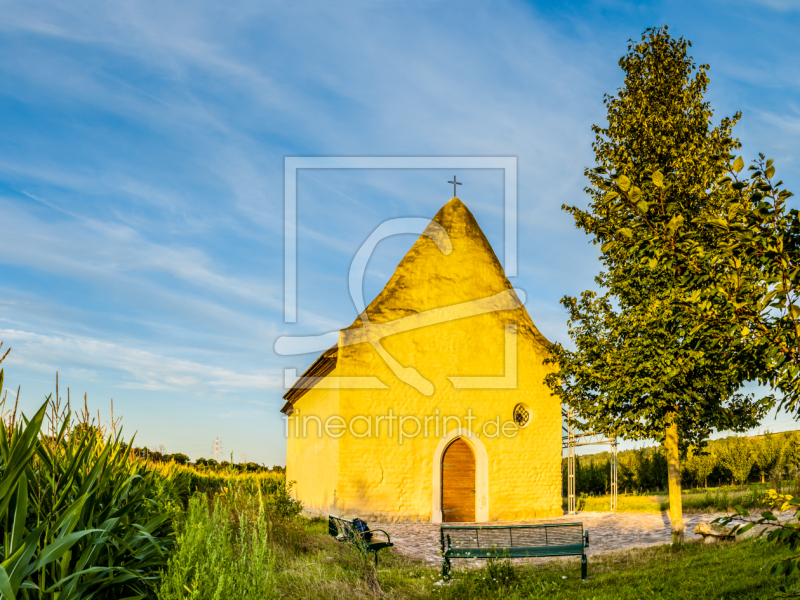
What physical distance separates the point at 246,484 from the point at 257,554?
27.3 feet

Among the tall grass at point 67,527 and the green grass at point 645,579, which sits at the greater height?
the tall grass at point 67,527

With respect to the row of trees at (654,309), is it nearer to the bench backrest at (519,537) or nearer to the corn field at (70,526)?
the bench backrest at (519,537)

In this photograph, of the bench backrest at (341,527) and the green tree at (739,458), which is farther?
the green tree at (739,458)

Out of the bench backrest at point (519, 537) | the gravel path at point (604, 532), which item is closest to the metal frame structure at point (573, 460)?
the gravel path at point (604, 532)

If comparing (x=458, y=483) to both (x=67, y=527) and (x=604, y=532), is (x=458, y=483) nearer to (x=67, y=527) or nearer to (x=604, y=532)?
(x=604, y=532)

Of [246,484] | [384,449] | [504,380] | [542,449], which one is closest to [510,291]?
[504,380]

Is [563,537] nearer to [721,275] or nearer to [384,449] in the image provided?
[721,275]

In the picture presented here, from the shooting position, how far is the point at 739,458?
78.7ft

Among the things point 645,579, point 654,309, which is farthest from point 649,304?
point 645,579

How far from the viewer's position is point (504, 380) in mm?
16438

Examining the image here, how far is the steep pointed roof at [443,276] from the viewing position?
54.0ft

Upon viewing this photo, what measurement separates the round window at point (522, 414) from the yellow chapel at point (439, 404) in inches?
1.2

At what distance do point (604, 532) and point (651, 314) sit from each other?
6388 millimetres

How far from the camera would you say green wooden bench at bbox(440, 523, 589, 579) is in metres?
7.64
